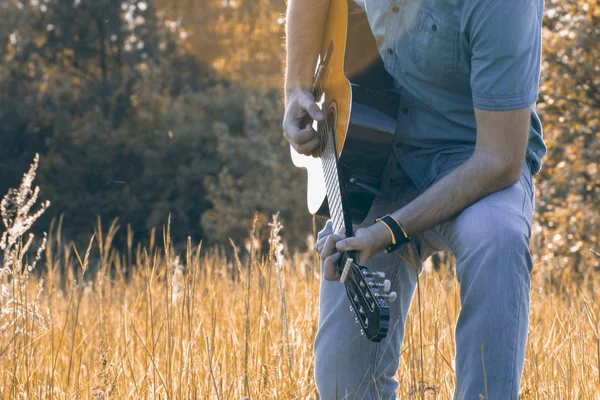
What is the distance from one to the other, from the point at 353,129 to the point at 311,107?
0.32m

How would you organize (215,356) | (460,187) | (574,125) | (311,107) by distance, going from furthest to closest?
(574,125) → (215,356) → (311,107) → (460,187)

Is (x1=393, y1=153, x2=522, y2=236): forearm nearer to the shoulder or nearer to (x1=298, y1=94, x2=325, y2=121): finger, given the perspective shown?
the shoulder

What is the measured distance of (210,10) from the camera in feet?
64.6

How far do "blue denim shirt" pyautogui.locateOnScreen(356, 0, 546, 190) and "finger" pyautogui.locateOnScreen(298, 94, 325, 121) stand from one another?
0.26 metres

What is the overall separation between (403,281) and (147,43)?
14.3 m

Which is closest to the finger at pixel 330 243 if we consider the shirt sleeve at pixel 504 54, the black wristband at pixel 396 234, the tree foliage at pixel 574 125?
the black wristband at pixel 396 234

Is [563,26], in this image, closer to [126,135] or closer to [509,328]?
[509,328]

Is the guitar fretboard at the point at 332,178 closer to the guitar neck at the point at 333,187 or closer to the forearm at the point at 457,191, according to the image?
the guitar neck at the point at 333,187

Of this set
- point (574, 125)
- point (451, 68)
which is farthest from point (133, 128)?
point (451, 68)

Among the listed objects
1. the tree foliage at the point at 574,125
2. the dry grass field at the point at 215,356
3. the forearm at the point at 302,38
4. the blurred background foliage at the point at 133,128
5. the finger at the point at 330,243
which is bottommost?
the dry grass field at the point at 215,356

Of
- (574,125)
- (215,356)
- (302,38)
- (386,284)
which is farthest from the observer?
(574,125)

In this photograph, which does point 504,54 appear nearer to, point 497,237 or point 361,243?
point 497,237

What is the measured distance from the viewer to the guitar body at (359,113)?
2.06 metres

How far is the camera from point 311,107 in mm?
2326
